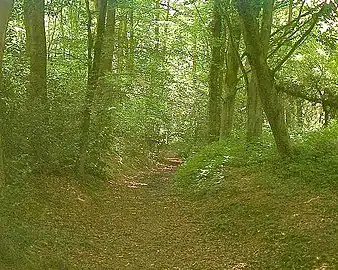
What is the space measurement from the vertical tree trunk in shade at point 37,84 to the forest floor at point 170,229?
773 millimetres

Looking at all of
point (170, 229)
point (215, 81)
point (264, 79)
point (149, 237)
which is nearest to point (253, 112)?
point (264, 79)

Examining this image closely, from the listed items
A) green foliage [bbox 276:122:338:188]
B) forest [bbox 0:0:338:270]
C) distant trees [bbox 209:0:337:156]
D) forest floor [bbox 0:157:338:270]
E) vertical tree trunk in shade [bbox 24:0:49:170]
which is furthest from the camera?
distant trees [bbox 209:0:337:156]

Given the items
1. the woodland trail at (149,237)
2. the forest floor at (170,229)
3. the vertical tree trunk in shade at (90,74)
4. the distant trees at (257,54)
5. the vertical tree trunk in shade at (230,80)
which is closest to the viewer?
the forest floor at (170,229)

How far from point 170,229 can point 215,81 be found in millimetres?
11366

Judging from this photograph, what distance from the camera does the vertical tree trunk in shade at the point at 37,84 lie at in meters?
10.4

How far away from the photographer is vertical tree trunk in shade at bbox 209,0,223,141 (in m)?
19.2

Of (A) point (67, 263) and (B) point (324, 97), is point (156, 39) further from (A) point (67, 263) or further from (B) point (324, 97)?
(A) point (67, 263)

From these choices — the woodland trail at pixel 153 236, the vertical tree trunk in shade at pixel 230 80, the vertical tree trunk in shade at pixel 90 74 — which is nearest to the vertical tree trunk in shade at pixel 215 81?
the vertical tree trunk in shade at pixel 230 80

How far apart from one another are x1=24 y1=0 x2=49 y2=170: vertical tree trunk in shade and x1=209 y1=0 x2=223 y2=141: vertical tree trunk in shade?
7.62 metres

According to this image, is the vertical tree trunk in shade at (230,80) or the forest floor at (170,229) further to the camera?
the vertical tree trunk in shade at (230,80)

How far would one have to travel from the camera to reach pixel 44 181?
1077cm

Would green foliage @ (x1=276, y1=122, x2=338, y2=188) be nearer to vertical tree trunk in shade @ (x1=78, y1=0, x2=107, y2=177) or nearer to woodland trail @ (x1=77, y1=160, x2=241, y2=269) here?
woodland trail @ (x1=77, y1=160, x2=241, y2=269)

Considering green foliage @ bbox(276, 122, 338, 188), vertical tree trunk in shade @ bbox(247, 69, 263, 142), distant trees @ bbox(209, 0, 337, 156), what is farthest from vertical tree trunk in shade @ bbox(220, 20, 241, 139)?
green foliage @ bbox(276, 122, 338, 188)

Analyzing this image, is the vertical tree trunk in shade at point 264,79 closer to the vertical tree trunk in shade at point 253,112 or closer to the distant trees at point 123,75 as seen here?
the distant trees at point 123,75
